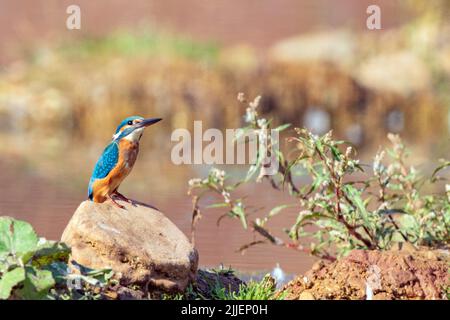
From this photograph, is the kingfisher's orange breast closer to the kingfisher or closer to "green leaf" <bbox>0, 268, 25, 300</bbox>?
the kingfisher

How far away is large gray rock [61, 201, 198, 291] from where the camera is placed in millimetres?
3928

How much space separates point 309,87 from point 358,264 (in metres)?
9.08

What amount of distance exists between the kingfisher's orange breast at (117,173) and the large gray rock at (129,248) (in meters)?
0.05

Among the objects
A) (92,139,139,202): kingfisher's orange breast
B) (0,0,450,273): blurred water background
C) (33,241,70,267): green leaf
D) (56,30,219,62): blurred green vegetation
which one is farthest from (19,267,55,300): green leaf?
(56,30,219,62): blurred green vegetation

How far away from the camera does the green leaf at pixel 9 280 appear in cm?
353

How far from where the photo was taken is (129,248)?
395cm

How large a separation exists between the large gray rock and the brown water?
1013 mm

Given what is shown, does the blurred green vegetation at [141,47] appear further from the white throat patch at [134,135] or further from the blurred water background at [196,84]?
the white throat patch at [134,135]

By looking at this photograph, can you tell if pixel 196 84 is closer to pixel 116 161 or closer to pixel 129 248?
pixel 116 161

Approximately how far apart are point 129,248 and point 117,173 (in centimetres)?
36

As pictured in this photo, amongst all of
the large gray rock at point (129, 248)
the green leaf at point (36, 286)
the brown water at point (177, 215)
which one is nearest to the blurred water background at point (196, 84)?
the brown water at point (177, 215)

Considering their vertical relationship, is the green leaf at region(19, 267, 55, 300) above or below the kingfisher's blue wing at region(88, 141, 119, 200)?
below
